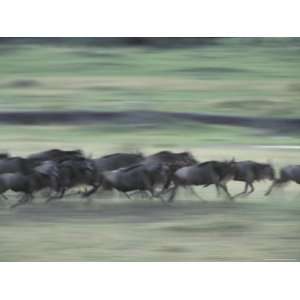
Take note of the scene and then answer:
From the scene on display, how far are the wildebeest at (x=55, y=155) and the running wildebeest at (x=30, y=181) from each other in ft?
0.11

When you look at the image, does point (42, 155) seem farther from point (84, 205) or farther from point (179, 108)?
point (179, 108)

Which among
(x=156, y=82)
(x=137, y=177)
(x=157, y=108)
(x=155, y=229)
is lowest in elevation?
(x=155, y=229)

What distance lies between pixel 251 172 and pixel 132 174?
61cm

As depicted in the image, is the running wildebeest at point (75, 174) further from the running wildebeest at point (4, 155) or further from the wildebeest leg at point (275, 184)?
the wildebeest leg at point (275, 184)

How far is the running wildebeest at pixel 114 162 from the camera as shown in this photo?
4828 millimetres

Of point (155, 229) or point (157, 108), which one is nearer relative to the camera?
point (155, 229)

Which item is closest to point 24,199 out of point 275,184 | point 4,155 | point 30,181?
point 30,181

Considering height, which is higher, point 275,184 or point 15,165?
point 15,165

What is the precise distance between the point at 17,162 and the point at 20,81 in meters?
0.43

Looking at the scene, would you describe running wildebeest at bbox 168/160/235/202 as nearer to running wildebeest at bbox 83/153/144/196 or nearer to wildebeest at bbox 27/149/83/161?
running wildebeest at bbox 83/153/144/196

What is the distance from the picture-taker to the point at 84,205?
4.84 meters

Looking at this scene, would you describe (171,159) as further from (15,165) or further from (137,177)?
(15,165)

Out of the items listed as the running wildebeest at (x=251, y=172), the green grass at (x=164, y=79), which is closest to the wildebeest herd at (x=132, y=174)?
the running wildebeest at (x=251, y=172)

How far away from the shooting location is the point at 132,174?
15.8ft
